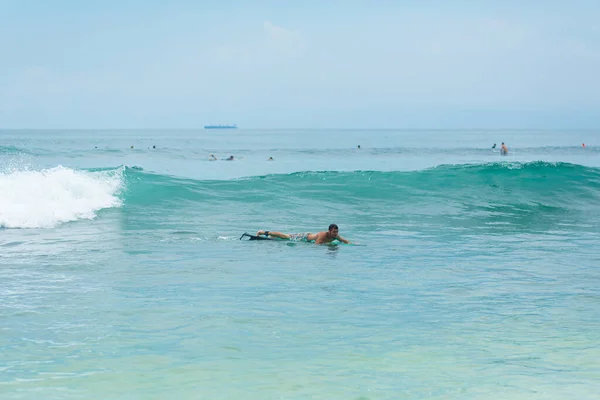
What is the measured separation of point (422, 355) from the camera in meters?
7.46

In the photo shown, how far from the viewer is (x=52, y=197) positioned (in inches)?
843

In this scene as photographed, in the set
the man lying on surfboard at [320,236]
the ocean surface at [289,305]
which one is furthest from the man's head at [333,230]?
the ocean surface at [289,305]

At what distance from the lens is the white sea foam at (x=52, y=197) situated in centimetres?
1829

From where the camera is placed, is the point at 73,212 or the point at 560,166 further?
the point at 560,166

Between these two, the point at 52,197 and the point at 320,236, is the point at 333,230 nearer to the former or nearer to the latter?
the point at 320,236

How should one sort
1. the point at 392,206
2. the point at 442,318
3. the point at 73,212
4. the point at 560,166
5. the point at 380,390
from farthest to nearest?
the point at 560,166 → the point at 392,206 → the point at 73,212 → the point at 442,318 → the point at 380,390

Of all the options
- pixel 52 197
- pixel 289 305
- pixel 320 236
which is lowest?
pixel 289 305

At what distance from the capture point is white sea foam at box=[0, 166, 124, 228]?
18288 mm

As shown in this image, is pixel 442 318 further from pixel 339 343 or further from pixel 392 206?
pixel 392 206

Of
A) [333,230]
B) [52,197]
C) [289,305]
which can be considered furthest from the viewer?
[52,197]

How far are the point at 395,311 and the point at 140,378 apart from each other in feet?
12.9

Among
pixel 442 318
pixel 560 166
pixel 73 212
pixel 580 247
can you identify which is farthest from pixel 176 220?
pixel 560 166

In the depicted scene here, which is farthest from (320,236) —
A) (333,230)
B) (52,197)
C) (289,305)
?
(52,197)

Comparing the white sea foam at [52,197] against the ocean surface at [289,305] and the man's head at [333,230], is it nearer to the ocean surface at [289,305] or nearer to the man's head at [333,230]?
the ocean surface at [289,305]
